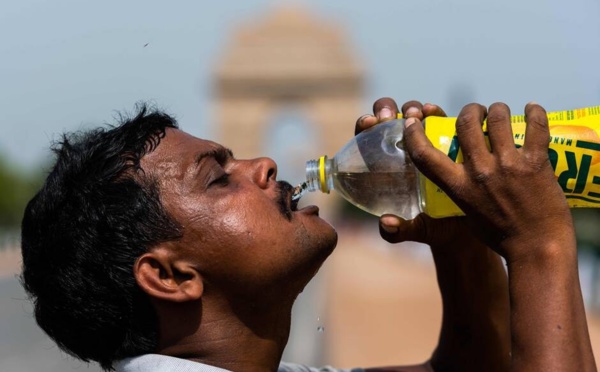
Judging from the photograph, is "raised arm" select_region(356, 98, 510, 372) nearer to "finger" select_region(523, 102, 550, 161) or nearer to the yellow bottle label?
the yellow bottle label

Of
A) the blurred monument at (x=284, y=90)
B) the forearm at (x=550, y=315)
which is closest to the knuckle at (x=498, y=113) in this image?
the forearm at (x=550, y=315)

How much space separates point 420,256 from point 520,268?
3006 cm

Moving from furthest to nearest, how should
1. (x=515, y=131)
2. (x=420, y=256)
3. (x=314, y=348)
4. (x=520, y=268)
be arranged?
(x=420, y=256) → (x=314, y=348) → (x=515, y=131) → (x=520, y=268)

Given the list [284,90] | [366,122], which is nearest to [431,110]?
[366,122]

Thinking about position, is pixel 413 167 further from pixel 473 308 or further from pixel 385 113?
pixel 473 308

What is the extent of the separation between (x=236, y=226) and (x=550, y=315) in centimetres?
78

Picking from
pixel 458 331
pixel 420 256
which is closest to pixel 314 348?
pixel 458 331

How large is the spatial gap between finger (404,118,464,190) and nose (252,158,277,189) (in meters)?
0.49

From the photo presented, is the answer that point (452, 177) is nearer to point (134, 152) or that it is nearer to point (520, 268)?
point (520, 268)

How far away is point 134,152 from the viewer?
269cm

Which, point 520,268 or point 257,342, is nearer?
point 520,268

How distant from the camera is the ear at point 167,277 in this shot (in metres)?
2.59

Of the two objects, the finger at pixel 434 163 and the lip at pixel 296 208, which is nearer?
the finger at pixel 434 163

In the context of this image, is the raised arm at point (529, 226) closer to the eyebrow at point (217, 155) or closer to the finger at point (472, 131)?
the finger at point (472, 131)
